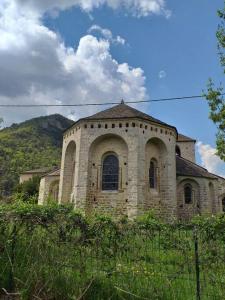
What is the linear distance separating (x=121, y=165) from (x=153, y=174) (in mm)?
2760

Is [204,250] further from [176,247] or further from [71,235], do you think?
[71,235]

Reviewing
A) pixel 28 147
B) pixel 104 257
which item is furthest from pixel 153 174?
pixel 28 147

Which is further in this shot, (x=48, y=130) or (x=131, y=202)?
(x=48, y=130)

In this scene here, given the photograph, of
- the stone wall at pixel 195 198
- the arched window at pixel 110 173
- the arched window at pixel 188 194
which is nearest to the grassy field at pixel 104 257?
the arched window at pixel 110 173

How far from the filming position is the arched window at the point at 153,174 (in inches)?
895

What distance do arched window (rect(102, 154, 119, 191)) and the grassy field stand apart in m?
15.0

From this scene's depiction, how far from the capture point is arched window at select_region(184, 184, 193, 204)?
25812mm

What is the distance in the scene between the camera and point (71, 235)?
6691mm

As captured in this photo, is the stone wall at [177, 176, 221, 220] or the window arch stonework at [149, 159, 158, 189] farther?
the stone wall at [177, 176, 221, 220]

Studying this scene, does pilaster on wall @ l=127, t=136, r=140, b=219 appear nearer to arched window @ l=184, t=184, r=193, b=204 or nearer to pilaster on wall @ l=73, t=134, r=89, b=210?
pilaster on wall @ l=73, t=134, r=89, b=210

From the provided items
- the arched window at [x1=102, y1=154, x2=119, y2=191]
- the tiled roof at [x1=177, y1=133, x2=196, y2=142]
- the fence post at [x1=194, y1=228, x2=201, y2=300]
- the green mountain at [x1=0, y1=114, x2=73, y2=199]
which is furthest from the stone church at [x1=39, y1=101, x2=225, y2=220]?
the green mountain at [x1=0, y1=114, x2=73, y2=199]

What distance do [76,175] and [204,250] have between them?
16006mm

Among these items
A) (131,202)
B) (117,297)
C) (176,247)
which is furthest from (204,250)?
(131,202)

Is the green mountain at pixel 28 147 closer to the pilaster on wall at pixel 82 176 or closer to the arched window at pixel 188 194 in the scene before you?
the pilaster on wall at pixel 82 176
